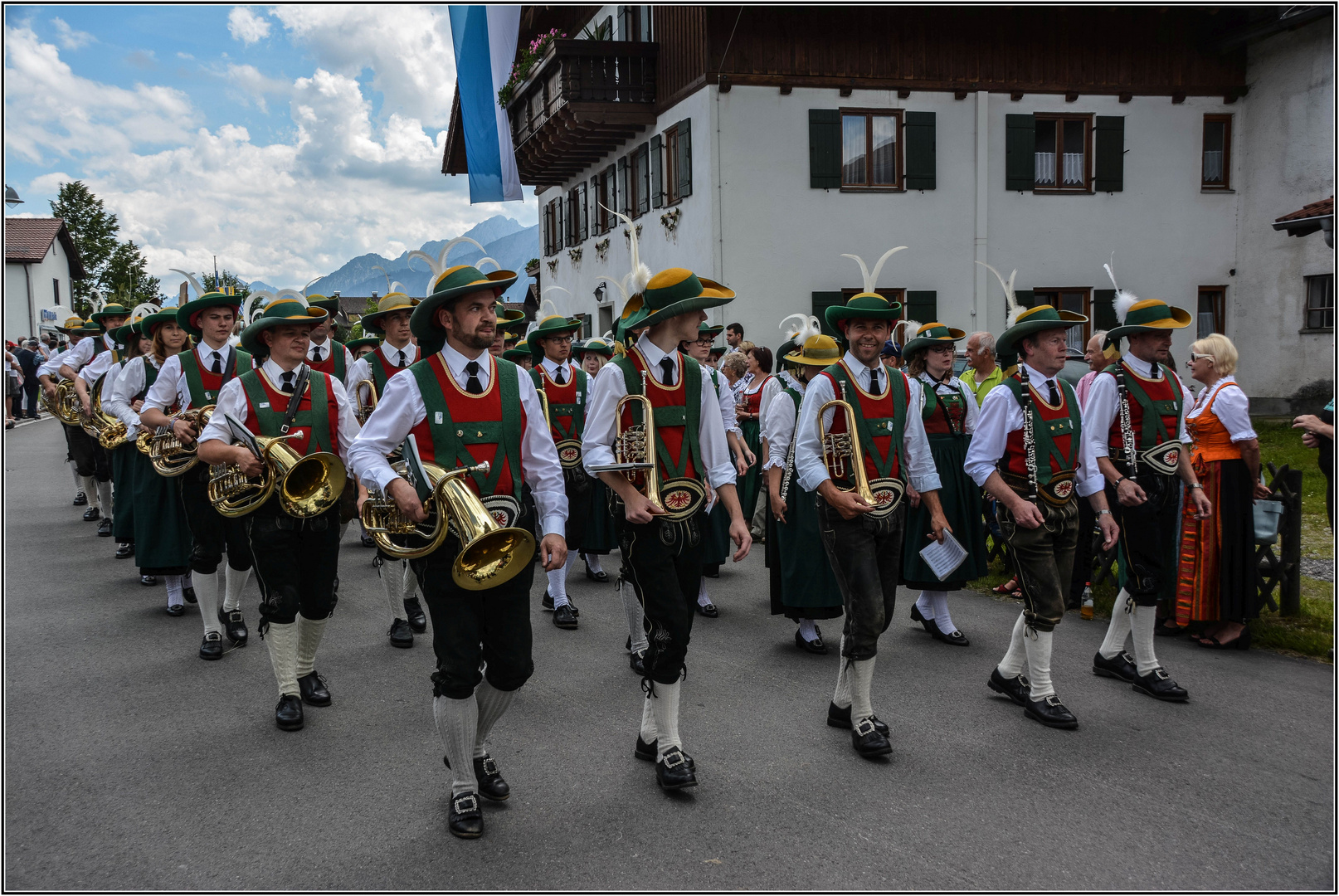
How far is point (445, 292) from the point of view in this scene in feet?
11.8

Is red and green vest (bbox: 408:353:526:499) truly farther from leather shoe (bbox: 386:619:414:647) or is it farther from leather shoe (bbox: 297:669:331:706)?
leather shoe (bbox: 386:619:414:647)

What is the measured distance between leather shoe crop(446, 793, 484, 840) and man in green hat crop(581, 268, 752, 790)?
30.8 inches

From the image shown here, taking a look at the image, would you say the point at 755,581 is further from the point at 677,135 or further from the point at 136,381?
the point at 677,135

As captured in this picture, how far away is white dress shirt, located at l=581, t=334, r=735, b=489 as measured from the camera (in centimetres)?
412

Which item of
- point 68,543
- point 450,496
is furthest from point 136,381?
point 450,496

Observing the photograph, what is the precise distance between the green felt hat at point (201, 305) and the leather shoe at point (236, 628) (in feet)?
6.01

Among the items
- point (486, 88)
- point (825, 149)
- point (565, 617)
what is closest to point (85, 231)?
point (486, 88)

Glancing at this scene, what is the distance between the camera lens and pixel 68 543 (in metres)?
9.91

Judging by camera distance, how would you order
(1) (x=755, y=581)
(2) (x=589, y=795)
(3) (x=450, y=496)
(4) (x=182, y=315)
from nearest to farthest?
(3) (x=450, y=496) < (2) (x=589, y=795) < (4) (x=182, y=315) < (1) (x=755, y=581)

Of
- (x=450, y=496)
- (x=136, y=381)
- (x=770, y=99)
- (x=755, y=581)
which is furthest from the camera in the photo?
(x=770, y=99)

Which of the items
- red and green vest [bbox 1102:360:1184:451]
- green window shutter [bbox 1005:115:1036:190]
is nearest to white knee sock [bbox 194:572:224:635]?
red and green vest [bbox 1102:360:1184:451]

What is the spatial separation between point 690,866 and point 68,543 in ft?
29.9

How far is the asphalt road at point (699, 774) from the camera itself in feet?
11.1

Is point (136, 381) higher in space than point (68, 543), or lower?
higher
